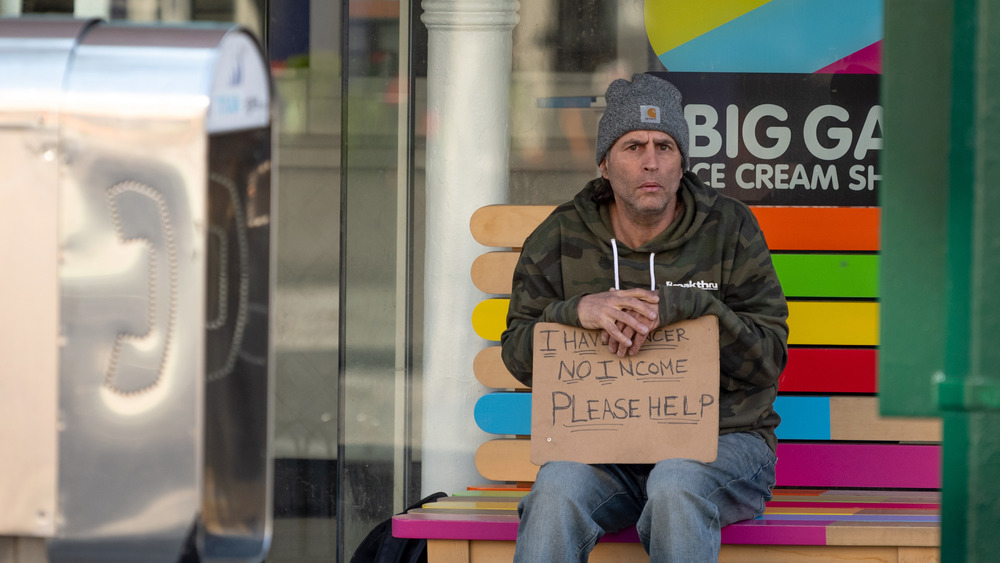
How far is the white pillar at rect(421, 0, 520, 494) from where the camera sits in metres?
4.06

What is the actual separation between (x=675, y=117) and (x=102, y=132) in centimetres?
161

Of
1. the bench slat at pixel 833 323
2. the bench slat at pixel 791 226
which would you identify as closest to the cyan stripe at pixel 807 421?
the bench slat at pixel 833 323

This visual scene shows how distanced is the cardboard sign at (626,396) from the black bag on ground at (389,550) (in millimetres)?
561

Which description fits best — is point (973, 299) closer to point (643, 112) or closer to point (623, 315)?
point (623, 315)

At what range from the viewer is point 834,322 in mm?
3779

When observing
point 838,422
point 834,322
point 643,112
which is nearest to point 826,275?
point 834,322

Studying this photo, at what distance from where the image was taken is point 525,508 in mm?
2807

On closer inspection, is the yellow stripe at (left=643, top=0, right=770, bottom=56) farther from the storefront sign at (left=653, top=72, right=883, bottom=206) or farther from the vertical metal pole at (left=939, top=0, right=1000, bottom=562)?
the vertical metal pole at (left=939, top=0, right=1000, bottom=562)

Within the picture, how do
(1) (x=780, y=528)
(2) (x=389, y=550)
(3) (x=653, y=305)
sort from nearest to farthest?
1. (3) (x=653, y=305)
2. (1) (x=780, y=528)
3. (2) (x=389, y=550)

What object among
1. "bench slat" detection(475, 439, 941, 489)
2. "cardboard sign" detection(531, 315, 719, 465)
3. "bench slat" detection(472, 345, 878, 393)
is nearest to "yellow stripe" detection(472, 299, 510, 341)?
"bench slat" detection(472, 345, 878, 393)

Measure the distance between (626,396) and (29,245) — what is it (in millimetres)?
1444

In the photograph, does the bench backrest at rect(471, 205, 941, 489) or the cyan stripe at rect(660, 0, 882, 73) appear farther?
the cyan stripe at rect(660, 0, 882, 73)

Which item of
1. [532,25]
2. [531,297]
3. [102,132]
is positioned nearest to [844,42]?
[532,25]

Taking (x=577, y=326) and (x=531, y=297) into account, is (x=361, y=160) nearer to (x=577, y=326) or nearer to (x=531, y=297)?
(x=531, y=297)
